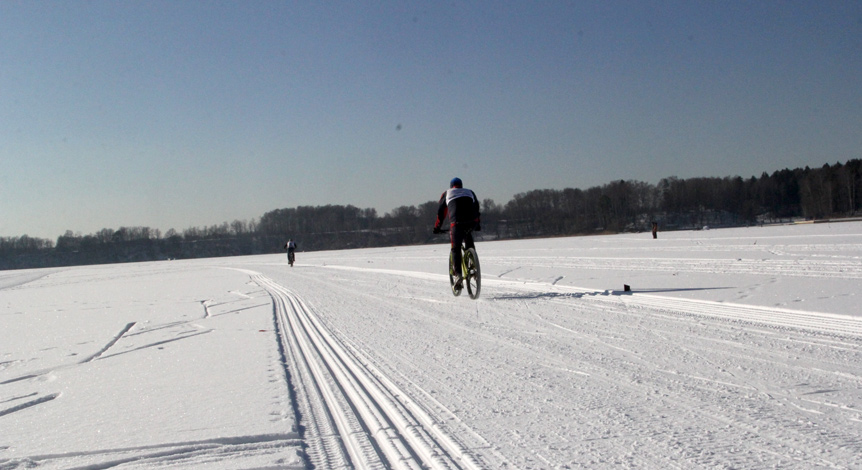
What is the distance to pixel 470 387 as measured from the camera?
3.70m

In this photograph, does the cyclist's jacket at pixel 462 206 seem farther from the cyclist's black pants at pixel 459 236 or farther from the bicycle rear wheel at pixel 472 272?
the bicycle rear wheel at pixel 472 272

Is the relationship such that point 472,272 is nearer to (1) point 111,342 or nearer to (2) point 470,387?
(1) point 111,342

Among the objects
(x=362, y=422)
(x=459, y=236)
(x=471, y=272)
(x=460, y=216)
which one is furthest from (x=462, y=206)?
(x=362, y=422)

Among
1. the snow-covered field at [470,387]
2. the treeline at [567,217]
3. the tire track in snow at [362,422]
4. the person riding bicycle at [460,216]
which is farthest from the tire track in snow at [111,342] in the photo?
the treeline at [567,217]

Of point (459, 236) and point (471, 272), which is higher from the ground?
point (459, 236)

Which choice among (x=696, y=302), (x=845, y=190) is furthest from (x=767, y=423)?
(x=845, y=190)

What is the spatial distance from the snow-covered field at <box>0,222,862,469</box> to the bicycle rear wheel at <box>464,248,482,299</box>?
1046mm

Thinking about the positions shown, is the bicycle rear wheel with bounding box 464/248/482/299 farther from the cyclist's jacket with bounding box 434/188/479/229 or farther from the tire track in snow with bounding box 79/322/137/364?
the tire track in snow with bounding box 79/322/137/364

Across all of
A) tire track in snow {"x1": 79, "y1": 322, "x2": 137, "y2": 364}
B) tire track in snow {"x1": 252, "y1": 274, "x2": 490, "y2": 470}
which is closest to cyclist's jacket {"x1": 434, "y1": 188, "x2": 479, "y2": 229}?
tire track in snow {"x1": 252, "y1": 274, "x2": 490, "y2": 470}

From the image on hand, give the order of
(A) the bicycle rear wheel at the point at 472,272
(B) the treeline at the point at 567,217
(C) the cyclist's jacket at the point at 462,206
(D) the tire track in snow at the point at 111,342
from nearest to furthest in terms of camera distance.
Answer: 1. (D) the tire track in snow at the point at 111,342
2. (A) the bicycle rear wheel at the point at 472,272
3. (C) the cyclist's jacket at the point at 462,206
4. (B) the treeline at the point at 567,217

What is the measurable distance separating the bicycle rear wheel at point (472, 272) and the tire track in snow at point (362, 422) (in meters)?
3.72

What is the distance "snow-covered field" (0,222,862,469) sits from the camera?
260 centimetres

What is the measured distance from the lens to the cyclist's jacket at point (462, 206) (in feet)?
29.6

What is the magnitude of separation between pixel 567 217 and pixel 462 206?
3783 inches
